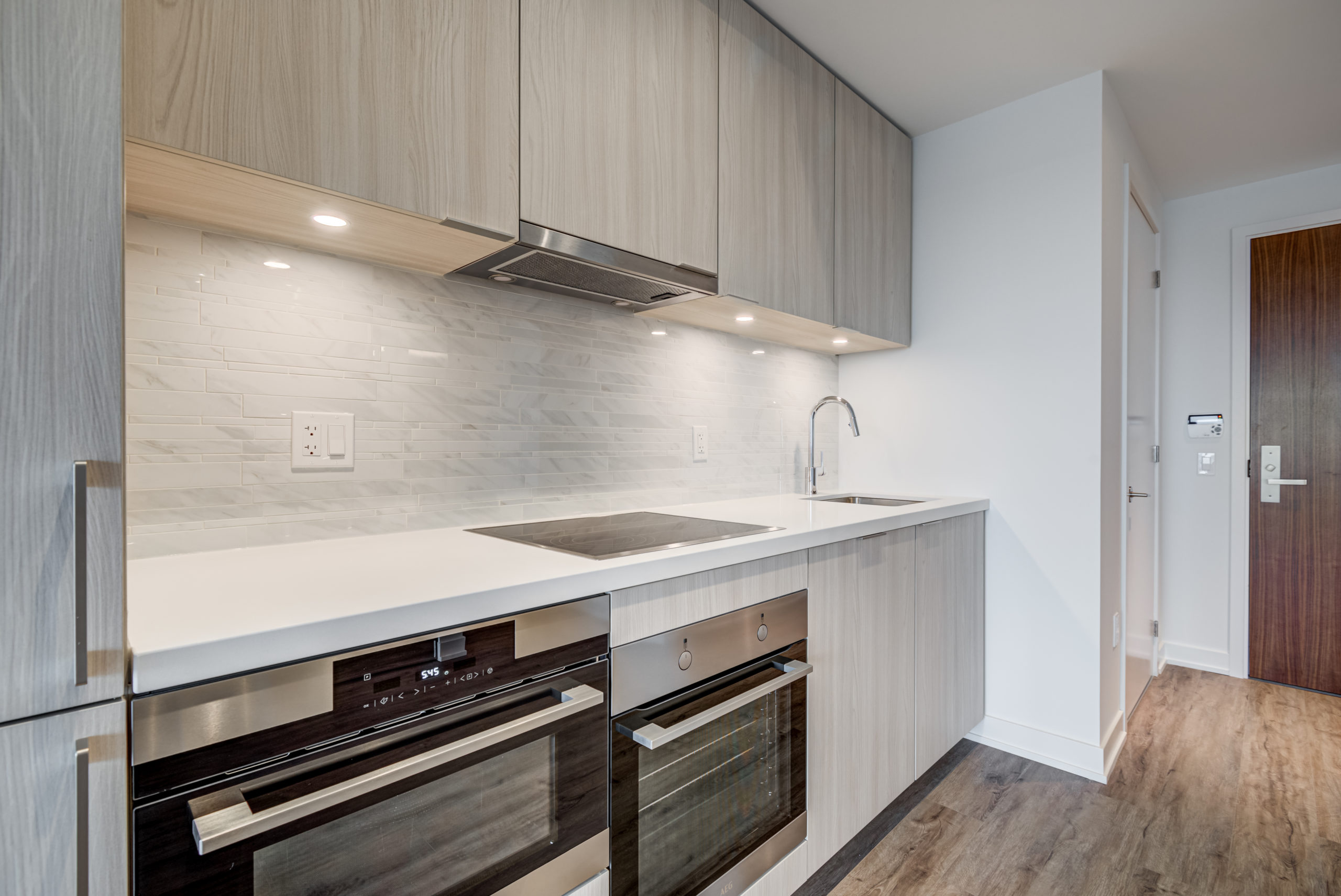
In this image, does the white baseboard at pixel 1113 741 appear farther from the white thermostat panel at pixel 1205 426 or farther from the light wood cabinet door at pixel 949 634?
the white thermostat panel at pixel 1205 426

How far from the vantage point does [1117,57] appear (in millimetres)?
2105

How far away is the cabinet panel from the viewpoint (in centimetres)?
55

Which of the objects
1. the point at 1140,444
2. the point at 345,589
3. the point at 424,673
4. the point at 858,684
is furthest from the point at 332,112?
the point at 1140,444

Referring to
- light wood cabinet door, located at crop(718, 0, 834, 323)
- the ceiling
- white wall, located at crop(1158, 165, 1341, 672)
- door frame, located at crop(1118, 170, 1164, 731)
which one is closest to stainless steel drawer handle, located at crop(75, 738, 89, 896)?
light wood cabinet door, located at crop(718, 0, 834, 323)

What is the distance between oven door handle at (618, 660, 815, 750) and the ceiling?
5.98 feet

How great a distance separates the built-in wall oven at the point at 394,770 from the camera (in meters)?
0.67

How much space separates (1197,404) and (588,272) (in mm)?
3444

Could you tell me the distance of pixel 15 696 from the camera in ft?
1.81

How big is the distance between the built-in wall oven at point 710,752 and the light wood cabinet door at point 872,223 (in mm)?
1240

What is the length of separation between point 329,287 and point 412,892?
112cm

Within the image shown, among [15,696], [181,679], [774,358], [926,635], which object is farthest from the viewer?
[774,358]

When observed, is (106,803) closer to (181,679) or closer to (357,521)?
(181,679)

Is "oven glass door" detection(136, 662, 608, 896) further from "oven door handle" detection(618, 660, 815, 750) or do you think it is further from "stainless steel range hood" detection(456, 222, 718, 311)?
"stainless steel range hood" detection(456, 222, 718, 311)

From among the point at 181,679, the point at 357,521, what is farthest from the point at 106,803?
the point at 357,521
